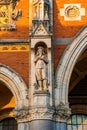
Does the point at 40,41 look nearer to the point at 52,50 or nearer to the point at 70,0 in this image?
the point at 52,50

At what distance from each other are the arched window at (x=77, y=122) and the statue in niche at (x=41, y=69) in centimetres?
385

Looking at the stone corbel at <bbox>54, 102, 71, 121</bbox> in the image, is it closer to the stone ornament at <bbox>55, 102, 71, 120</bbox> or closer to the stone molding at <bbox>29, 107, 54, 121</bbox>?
the stone ornament at <bbox>55, 102, 71, 120</bbox>

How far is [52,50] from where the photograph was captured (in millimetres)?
14695

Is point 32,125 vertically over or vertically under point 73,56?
under

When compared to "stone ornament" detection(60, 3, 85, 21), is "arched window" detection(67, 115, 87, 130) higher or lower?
lower

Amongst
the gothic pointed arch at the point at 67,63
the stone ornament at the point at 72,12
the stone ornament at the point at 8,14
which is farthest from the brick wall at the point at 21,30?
the gothic pointed arch at the point at 67,63

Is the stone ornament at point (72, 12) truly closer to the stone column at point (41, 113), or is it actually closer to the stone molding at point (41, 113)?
the stone column at point (41, 113)

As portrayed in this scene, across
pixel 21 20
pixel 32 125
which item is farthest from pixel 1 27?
pixel 32 125

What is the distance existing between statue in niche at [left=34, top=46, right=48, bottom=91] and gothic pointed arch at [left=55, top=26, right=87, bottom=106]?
1.67 feet

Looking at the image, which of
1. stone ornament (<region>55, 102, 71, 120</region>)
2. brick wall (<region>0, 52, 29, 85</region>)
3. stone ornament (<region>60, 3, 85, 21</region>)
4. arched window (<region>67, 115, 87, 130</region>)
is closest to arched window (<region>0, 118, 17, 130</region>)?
arched window (<region>67, 115, 87, 130</region>)

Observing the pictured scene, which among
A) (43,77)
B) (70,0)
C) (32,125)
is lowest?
(32,125)

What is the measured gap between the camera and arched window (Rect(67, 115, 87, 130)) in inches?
686

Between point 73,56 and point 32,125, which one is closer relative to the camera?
point 32,125

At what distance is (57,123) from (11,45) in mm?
2985
